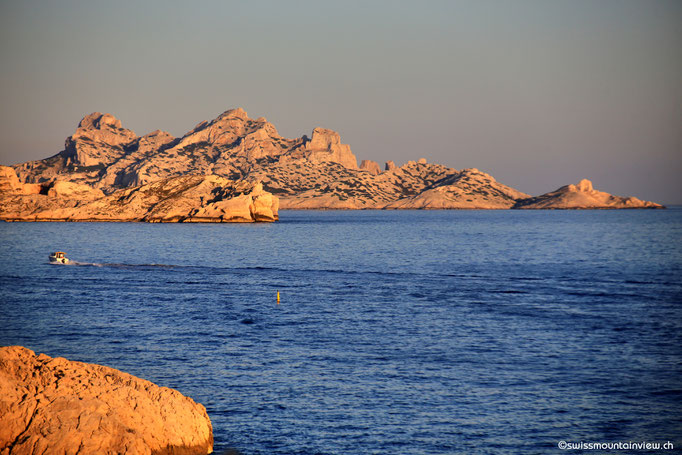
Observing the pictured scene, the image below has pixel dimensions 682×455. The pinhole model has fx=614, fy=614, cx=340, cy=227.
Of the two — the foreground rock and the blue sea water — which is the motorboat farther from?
the foreground rock

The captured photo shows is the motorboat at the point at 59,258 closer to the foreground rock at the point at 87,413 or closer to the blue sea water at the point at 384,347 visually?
the blue sea water at the point at 384,347

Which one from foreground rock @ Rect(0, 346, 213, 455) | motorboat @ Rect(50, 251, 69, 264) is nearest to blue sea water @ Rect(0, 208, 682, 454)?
foreground rock @ Rect(0, 346, 213, 455)

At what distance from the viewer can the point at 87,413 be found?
55.2 ft

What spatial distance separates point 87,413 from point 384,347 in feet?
61.1

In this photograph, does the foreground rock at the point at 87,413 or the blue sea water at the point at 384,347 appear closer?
the foreground rock at the point at 87,413

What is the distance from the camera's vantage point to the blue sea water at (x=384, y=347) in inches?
848

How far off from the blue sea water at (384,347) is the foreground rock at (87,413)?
2.06m

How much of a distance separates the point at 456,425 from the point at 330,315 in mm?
21498

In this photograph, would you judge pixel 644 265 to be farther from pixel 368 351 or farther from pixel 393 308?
pixel 368 351

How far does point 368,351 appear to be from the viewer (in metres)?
32.0

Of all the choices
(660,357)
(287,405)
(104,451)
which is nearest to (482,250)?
(660,357)

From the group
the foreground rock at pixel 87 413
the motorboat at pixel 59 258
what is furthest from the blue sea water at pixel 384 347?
the motorboat at pixel 59 258

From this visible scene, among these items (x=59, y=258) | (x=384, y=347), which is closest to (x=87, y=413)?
(x=384, y=347)

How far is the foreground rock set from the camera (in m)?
16.2
